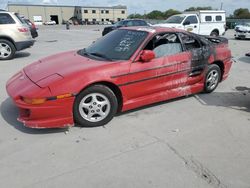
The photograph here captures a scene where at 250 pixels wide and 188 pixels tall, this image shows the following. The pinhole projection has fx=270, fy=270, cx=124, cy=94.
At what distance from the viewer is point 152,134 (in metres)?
3.95

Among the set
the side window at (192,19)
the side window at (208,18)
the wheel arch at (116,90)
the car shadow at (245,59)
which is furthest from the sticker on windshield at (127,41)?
the side window at (208,18)

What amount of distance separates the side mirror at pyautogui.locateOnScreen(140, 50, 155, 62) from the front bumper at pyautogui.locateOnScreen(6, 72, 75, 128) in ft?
4.41

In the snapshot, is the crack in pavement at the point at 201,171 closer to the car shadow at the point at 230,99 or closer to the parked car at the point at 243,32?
the car shadow at the point at 230,99

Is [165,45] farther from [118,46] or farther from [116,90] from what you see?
[116,90]

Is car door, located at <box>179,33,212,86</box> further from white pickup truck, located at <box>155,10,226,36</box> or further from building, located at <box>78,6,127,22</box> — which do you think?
building, located at <box>78,6,127,22</box>

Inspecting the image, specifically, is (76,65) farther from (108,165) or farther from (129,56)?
(108,165)

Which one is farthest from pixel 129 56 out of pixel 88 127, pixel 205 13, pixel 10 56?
pixel 205 13

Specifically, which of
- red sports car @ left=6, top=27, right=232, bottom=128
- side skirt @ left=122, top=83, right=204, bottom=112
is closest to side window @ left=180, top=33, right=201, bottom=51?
red sports car @ left=6, top=27, right=232, bottom=128

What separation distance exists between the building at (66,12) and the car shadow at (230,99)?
280ft

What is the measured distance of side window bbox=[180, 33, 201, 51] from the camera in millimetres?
5234

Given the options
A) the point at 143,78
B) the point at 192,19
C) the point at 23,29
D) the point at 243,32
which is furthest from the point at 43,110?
the point at 243,32

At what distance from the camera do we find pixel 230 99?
5508 millimetres

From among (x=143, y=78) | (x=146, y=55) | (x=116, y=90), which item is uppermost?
(x=146, y=55)

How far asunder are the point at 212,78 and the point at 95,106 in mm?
2890
